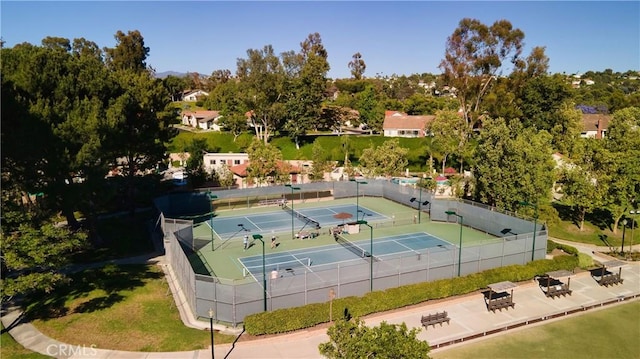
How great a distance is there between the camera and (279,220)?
39.2 meters

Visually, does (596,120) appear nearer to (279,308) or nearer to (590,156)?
(590,156)

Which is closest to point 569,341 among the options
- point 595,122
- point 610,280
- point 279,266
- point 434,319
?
point 434,319

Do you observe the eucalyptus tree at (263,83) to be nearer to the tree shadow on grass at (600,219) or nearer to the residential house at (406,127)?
the residential house at (406,127)

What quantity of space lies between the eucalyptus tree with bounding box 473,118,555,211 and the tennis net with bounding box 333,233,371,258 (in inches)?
504

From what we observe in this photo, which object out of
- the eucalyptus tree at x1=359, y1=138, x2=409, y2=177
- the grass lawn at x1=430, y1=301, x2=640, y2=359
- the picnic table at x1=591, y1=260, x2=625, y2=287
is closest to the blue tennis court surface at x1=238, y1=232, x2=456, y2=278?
the grass lawn at x1=430, y1=301, x2=640, y2=359

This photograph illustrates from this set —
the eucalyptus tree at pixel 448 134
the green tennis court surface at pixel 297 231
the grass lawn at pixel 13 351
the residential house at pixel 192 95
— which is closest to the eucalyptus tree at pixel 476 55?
the eucalyptus tree at pixel 448 134

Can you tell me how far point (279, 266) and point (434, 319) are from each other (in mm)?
10560

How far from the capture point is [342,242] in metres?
33.0

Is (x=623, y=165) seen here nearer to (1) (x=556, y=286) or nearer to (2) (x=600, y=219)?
(2) (x=600, y=219)

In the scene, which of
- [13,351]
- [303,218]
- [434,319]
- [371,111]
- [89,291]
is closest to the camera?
[13,351]

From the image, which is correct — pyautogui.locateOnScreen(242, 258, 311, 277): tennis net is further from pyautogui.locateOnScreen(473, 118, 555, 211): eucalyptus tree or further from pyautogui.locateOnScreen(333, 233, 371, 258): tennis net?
pyautogui.locateOnScreen(473, 118, 555, 211): eucalyptus tree

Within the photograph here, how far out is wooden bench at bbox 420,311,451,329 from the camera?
2083 centimetres

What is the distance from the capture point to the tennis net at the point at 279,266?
27.1m

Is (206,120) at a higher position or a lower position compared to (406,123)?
higher
